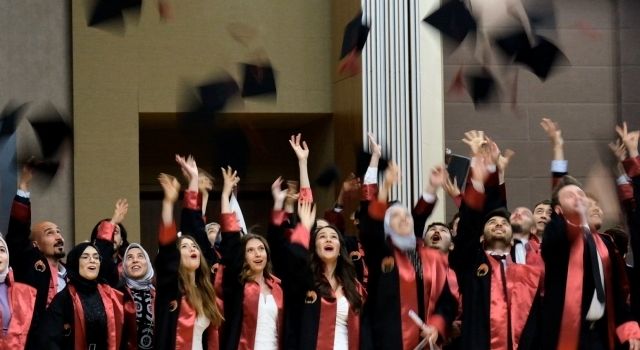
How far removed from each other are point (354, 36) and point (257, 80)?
3.09ft

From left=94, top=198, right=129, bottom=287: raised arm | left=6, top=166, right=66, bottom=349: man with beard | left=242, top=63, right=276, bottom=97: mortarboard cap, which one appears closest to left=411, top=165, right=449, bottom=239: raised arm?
left=94, top=198, right=129, bottom=287: raised arm

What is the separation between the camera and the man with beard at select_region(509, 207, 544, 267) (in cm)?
895

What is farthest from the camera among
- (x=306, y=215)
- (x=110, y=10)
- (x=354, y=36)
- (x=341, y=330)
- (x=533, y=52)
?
(x=354, y=36)

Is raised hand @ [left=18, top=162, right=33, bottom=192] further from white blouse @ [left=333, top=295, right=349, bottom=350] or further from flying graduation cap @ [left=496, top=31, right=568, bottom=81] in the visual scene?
flying graduation cap @ [left=496, top=31, right=568, bottom=81]

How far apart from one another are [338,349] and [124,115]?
5.57 m

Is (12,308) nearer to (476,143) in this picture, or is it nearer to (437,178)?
(437,178)

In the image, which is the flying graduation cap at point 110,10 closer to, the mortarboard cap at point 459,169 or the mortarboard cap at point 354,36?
the mortarboard cap at point 354,36

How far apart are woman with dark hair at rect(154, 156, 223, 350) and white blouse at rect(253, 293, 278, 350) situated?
230 mm

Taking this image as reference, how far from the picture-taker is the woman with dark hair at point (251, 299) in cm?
852

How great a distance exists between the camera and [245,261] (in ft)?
28.3

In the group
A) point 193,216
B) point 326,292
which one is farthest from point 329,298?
point 193,216

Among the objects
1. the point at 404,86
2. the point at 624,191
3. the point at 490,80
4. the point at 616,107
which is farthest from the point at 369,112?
the point at 624,191

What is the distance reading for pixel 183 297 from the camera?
28.1 feet

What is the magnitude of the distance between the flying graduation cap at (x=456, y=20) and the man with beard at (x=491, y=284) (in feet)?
5.31
